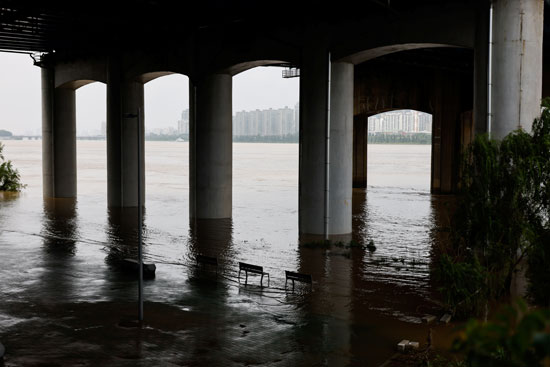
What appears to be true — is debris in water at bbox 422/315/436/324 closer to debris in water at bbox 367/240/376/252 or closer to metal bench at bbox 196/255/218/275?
metal bench at bbox 196/255/218/275

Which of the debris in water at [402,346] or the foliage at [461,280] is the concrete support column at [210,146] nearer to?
the foliage at [461,280]

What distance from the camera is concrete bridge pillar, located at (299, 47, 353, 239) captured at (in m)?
24.7

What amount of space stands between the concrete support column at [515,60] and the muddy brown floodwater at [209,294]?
5209mm

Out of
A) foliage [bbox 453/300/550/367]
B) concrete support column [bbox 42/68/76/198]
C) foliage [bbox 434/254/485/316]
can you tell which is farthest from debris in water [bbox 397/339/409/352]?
concrete support column [bbox 42/68/76/198]

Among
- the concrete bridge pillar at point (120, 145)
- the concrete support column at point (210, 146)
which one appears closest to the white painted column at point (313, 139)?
the concrete support column at point (210, 146)

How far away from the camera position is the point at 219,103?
2986cm

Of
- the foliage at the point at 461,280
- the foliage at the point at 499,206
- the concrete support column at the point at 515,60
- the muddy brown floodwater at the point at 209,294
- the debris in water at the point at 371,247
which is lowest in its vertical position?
the muddy brown floodwater at the point at 209,294

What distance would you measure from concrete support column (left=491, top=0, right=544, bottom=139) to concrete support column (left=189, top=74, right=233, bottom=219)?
44.8 ft

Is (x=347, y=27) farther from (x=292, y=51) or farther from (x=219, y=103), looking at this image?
(x=219, y=103)

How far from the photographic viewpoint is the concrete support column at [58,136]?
40656mm

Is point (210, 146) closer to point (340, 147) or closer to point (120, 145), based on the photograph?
point (340, 147)

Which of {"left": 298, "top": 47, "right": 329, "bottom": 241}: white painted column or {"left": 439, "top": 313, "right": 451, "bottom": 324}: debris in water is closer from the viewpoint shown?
{"left": 439, "top": 313, "right": 451, "bottom": 324}: debris in water

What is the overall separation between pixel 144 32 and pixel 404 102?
63.7 feet

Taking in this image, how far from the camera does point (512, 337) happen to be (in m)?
3.12
